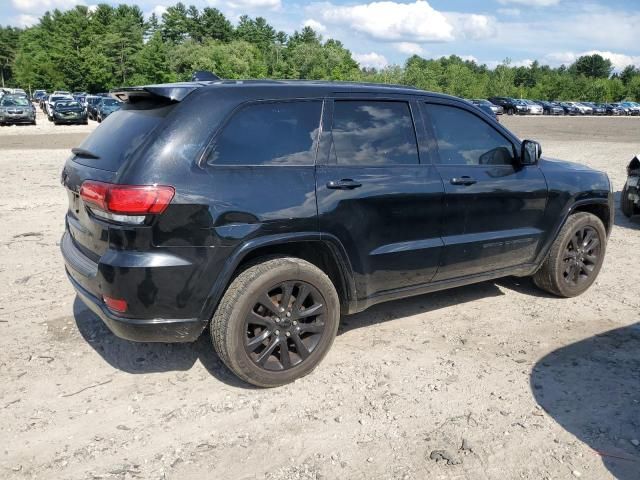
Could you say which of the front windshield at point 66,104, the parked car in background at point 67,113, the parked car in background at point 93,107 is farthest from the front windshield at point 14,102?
the parked car in background at point 93,107

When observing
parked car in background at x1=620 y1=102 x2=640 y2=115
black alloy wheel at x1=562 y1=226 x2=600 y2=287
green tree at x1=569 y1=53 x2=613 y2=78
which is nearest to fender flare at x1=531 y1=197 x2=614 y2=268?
black alloy wheel at x1=562 y1=226 x2=600 y2=287

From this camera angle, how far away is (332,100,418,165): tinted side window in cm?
371

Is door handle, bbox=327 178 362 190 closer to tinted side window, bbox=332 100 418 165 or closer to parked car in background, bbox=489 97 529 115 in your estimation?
tinted side window, bbox=332 100 418 165

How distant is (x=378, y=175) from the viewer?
375 centimetres

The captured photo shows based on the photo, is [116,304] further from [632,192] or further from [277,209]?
[632,192]

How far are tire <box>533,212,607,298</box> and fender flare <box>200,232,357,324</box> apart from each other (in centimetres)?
227

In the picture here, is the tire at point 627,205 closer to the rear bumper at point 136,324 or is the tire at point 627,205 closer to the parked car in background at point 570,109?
the rear bumper at point 136,324

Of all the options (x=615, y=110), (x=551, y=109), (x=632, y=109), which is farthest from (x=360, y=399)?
(x=632, y=109)

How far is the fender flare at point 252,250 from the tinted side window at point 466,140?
1.11 meters

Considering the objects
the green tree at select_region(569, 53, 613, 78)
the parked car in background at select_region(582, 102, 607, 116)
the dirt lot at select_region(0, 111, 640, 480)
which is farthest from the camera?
the green tree at select_region(569, 53, 613, 78)

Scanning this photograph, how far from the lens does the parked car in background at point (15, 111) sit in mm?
28922

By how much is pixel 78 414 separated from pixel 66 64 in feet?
263

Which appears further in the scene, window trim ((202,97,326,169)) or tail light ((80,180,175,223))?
window trim ((202,97,326,169))

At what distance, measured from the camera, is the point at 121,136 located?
3418 mm
